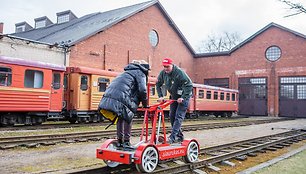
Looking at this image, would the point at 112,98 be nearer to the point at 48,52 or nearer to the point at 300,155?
the point at 300,155

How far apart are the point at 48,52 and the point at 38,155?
49.1 ft

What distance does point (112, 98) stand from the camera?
5.22 meters

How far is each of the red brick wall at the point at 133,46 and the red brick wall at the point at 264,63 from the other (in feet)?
10.2

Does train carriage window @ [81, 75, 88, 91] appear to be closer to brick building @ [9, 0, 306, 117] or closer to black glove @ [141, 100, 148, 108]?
brick building @ [9, 0, 306, 117]

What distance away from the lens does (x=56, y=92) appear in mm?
14820

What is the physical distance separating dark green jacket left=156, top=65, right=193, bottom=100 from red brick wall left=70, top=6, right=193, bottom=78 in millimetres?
17285

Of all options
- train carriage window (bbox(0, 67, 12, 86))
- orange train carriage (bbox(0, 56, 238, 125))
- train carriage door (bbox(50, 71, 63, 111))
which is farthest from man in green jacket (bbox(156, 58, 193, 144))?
train carriage door (bbox(50, 71, 63, 111))

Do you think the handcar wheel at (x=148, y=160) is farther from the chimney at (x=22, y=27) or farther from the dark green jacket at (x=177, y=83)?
the chimney at (x=22, y=27)

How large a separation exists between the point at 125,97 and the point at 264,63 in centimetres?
2995

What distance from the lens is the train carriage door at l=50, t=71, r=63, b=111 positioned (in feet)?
48.1

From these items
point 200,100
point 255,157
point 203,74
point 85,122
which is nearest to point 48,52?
point 85,122

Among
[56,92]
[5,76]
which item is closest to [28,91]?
[5,76]

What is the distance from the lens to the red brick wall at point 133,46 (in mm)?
24333

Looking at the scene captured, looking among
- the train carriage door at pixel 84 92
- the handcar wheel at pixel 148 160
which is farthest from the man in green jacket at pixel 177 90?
the train carriage door at pixel 84 92
